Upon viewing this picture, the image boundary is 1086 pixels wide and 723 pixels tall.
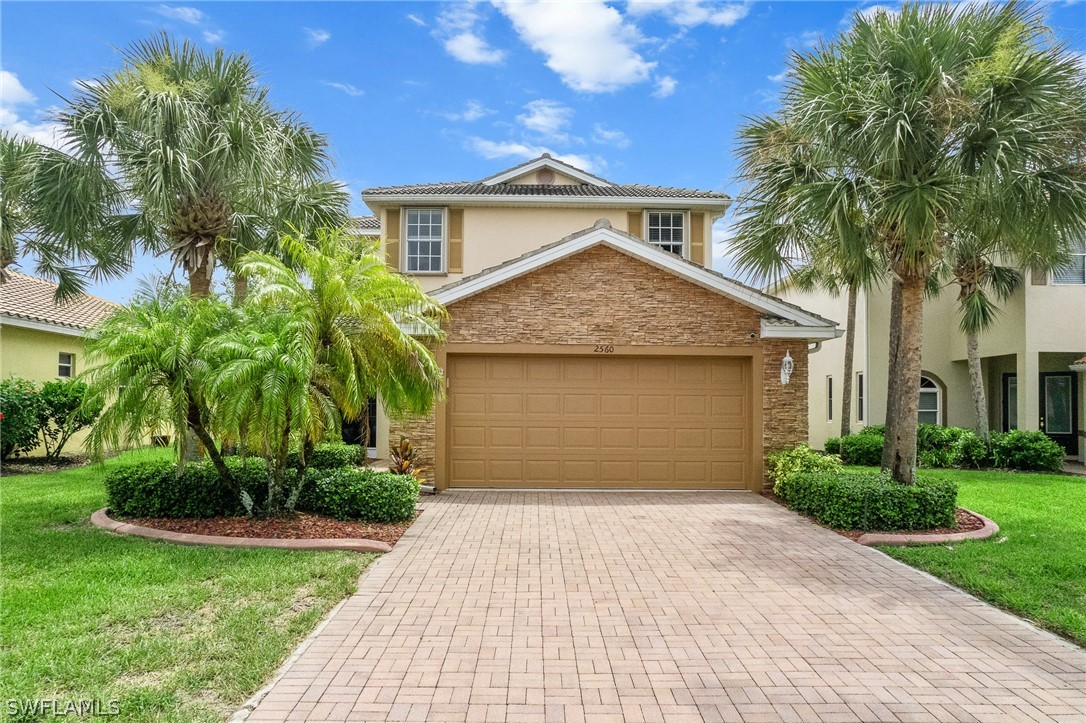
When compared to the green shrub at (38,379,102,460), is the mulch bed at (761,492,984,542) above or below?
below

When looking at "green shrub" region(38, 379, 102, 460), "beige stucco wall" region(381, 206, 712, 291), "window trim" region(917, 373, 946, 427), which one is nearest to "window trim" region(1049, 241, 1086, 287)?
"window trim" region(917, 373, 946, 427)

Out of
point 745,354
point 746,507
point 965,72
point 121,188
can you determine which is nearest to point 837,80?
point 965,72

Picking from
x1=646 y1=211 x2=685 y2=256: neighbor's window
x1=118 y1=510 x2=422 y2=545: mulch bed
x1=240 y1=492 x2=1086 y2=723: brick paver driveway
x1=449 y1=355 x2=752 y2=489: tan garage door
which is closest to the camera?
x1=240 y1=492 x2=1086 y2=723: brick paver driveway

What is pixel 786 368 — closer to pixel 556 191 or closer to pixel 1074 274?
pixel 556 191

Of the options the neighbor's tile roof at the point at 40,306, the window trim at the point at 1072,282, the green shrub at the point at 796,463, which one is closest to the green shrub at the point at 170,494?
the neighbor's tile roof at the point at 40,306

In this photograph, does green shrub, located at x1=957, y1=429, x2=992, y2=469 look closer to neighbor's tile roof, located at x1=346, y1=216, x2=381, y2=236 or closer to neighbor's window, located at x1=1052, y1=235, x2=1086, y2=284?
neighbor's window, located at x1=1052, y1=235, x2=1086, y2=284

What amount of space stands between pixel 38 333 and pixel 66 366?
1605 millimetres

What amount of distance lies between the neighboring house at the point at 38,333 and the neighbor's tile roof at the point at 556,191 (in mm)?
8498

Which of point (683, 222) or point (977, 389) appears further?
point (683, 222)

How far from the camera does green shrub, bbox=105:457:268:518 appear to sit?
368 inches

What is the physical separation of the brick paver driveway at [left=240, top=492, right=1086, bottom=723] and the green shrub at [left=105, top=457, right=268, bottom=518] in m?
2.81

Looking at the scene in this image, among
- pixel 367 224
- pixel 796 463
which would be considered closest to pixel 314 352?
pixel 796 463

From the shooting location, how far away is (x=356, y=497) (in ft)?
31.1

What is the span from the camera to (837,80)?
9.93 m
